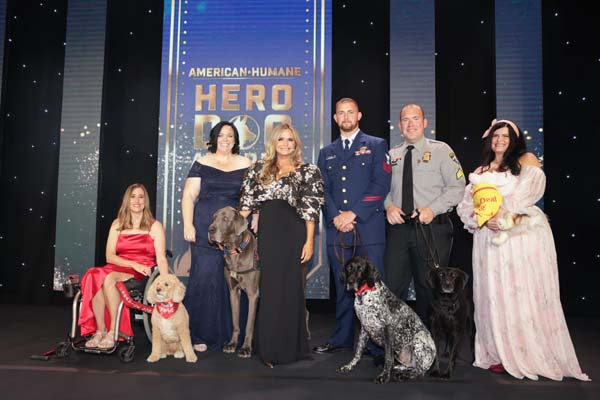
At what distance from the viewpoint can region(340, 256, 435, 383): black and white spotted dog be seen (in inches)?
112

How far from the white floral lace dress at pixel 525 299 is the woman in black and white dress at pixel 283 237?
122cm

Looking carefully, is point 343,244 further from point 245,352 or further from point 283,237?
point 245,352

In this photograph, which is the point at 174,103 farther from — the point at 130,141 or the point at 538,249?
the point at 538,249

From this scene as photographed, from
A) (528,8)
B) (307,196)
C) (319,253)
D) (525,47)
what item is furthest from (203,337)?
(528,8)

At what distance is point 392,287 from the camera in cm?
346

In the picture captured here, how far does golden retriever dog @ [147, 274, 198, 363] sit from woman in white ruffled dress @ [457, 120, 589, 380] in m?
2.07

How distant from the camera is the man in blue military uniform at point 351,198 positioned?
3.54 meters

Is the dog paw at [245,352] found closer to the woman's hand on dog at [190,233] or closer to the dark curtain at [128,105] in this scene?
the woman's hand on dog at [190,233]

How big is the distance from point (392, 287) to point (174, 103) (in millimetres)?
3795

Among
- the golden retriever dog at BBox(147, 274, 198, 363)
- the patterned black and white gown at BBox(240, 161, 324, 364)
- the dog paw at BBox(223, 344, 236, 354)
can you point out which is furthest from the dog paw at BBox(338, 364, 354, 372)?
the golden retriever dog at BBox(147, 274, 198, 363)

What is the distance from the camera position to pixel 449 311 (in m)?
2.95

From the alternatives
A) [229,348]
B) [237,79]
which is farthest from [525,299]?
[237,79]

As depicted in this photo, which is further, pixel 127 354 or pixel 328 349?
pixel 328 349

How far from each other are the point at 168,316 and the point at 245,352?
620 millimetres
